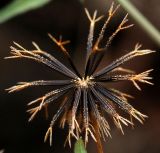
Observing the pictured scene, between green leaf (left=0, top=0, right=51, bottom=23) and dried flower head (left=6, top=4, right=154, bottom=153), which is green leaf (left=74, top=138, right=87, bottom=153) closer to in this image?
dried flower head (left=6, top=4, right=154, bottom=153)

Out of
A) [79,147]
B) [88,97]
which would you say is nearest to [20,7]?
[88,97]

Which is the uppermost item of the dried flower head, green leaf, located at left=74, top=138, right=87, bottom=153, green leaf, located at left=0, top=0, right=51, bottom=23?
green leaf, located at left=0, top=0, right=51, bottom=23

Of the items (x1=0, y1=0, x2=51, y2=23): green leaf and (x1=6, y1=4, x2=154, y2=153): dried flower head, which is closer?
(x1=6, y1=4, x2=154, y2=153): dried flower head

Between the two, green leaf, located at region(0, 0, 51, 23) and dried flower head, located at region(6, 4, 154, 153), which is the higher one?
green leaf, located at region(0, 0, 51, 23)

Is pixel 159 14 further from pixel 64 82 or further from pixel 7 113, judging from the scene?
pixel 64 82

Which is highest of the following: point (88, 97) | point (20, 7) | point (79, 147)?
point (20, 7)

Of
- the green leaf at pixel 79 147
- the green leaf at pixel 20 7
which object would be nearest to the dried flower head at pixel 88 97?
the green leaf at pixel 79 147

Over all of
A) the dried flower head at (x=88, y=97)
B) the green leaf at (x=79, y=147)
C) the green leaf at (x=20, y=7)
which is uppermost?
the green leaf at (x=20, y=7)

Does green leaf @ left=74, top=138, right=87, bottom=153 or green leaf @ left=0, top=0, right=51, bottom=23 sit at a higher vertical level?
green leaf @ left=0, top=0, right=51, bottom=23

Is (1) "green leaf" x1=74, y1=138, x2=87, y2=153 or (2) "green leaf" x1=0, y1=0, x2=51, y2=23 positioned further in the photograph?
(2) "green leaf" x1=0, y1=0, x2=51, y2=23

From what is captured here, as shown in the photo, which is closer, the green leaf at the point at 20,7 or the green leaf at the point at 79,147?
the green leaf at the point at 79,147

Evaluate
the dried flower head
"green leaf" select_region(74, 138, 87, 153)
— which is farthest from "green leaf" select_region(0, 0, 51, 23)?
"green leaf" select_region(74, 138, 87, 153)

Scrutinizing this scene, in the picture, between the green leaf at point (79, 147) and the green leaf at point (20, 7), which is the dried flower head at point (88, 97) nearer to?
the green leaf at point (79, 147)

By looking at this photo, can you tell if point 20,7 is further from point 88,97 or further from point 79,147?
point 79,147
